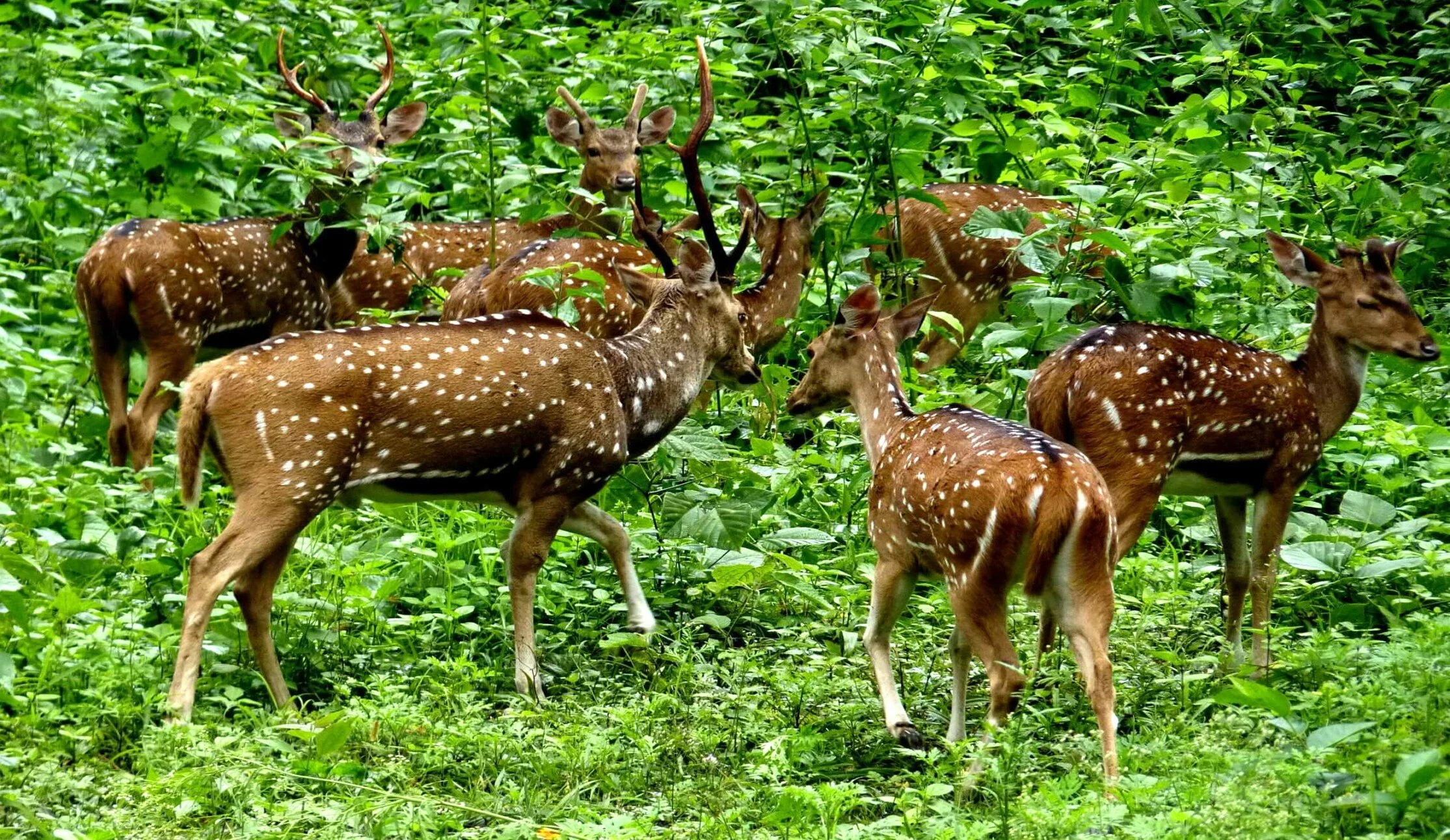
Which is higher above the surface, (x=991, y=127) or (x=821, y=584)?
(x=991, y=127)

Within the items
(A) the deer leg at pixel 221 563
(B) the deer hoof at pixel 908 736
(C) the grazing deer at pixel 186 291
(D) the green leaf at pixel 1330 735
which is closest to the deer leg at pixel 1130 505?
(B) the deer hoof at pixel 908 736

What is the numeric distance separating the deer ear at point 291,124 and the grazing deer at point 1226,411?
5.08m

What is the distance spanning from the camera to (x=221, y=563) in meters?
6.00

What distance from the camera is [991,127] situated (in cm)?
1071

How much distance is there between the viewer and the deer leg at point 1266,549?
21.7 feet

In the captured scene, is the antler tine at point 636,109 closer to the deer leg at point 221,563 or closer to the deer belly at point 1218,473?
the deer belly at point 1218,473

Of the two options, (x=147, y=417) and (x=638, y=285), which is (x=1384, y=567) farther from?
(x=147, y=417)

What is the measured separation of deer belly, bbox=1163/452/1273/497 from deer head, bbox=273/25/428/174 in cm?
541

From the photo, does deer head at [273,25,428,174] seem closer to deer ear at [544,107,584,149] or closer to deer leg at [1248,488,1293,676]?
deer ear at [544,107,584,149]

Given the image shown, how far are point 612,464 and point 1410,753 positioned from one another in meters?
3.43

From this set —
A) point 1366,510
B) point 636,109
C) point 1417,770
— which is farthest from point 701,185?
point 1417,770

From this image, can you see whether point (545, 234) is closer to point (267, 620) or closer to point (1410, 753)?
point (267, 620)

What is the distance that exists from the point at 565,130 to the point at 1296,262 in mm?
4854

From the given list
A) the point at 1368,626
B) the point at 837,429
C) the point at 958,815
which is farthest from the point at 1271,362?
the point at 958,815
